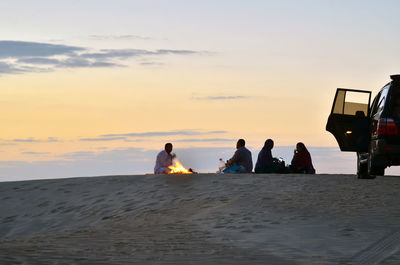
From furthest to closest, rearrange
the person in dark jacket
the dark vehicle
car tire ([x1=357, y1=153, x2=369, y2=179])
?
the person in dark jacket, car tire ([x1=357, y1=153, x2=369, y2=179]), the dark vehicle

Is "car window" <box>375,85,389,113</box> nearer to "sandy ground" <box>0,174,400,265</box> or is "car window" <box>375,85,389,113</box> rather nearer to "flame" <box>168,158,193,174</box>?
"sandy ground" <box>0,174,400,265</box>

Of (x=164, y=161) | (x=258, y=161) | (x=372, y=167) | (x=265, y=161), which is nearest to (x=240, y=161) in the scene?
(x=258, y=161)

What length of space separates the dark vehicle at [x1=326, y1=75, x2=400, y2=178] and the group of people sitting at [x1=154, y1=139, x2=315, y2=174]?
2.83 meters

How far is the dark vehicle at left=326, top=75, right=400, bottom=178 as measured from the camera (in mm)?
16750

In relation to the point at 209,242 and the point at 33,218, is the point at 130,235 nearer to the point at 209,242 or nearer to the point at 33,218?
the point at 209,242

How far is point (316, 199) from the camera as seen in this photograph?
15289 millimetres

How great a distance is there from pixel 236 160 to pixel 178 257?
44.9 ft

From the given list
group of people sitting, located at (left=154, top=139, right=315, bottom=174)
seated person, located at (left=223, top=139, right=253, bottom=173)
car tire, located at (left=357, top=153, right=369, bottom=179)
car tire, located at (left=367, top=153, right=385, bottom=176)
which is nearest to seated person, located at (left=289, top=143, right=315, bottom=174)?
group of people sitting, located at (left=154, top=139, right=315, bottom=174)

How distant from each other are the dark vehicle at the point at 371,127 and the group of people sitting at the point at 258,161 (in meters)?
2.83

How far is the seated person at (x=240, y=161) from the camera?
2256cm

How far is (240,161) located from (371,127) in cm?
537

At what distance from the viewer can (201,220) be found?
13.2 meters

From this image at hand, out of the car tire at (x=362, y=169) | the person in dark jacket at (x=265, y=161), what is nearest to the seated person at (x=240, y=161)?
the person in dark jacket at (x=265, y=161)

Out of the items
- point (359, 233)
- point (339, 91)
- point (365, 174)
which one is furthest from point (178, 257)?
point (365, 174)
